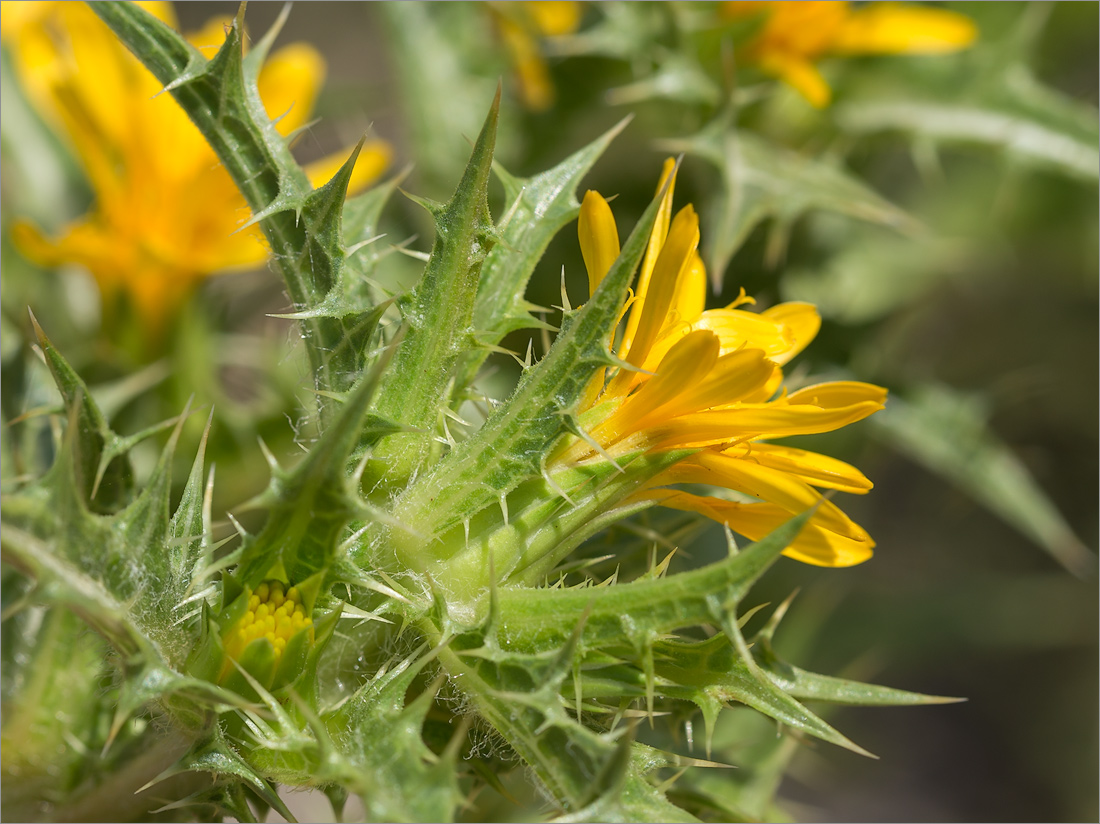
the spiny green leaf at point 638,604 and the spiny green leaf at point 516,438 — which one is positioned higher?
the spiny green leaf at point 516,438

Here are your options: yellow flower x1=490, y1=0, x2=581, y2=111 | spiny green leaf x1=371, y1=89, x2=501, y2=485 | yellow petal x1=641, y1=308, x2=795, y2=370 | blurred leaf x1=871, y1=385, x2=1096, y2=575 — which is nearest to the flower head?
spiny green leaf x1=371, y1=89, x2=501, y2=485

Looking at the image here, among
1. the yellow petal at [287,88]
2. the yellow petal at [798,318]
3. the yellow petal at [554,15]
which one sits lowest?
the yellow petal at [798,318]

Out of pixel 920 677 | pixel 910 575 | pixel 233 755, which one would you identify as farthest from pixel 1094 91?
pixel 233 755

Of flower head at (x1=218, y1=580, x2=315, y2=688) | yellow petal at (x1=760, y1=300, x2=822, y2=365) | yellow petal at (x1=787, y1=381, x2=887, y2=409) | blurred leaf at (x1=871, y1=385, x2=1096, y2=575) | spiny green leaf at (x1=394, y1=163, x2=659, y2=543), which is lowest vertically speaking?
blurred leaf at (x1=871, y1=385, x2=1096, y2=575)

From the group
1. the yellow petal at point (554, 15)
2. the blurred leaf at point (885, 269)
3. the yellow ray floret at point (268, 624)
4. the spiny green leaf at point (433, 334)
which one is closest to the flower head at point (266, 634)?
the yellow ray floret at point (268, 624)

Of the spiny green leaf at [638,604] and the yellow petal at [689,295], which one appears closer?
the spiny green leaf at [638,604]

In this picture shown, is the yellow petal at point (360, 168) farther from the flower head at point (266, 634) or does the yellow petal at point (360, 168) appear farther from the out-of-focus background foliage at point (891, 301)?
the flower head at point (266, 634)

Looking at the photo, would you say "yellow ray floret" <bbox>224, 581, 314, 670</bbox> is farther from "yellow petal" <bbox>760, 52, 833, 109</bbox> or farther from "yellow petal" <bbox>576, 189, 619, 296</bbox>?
"yellow petal" <bbox>760, 52, 833, 109</bbox>
